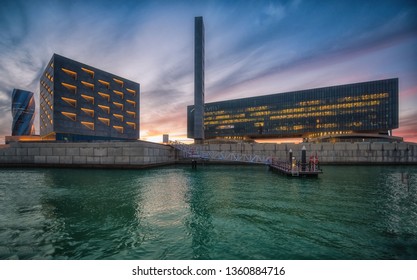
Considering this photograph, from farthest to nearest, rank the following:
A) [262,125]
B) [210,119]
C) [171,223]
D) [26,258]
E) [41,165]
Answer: [210,119] < [262,125] < [41,165] < [171,223] < [26,258]

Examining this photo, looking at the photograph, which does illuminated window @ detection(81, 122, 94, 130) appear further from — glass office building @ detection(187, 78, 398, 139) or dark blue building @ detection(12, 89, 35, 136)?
glass office building @ detection(187, 78, 398, 139)

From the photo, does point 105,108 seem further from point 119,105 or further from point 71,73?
point 71,73

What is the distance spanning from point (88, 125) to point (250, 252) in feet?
218

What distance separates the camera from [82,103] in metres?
58.5

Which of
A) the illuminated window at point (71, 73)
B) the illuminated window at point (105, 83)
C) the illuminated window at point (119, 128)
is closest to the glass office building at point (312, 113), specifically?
the illuminated window at point (119, 128)

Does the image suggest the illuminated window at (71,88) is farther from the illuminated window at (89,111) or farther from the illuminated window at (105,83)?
the illuminated window at (105,83)

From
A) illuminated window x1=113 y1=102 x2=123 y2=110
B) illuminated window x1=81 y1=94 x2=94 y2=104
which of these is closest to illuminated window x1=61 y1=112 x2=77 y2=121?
illuminated window x1=81 y1=94 x2=94 y2=104

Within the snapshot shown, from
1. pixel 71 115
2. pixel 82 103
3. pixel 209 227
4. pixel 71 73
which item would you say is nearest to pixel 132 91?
pixel 82 103

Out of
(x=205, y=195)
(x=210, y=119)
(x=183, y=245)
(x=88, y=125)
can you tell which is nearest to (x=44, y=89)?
(x=88, y=125)

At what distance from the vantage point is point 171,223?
8289 millimetres

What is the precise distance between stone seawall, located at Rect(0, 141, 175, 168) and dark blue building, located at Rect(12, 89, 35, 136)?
98.8 meters

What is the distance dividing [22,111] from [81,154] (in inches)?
4345

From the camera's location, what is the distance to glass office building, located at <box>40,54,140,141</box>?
5353 centimetres

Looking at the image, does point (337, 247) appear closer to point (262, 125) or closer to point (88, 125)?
point (88, 125)
